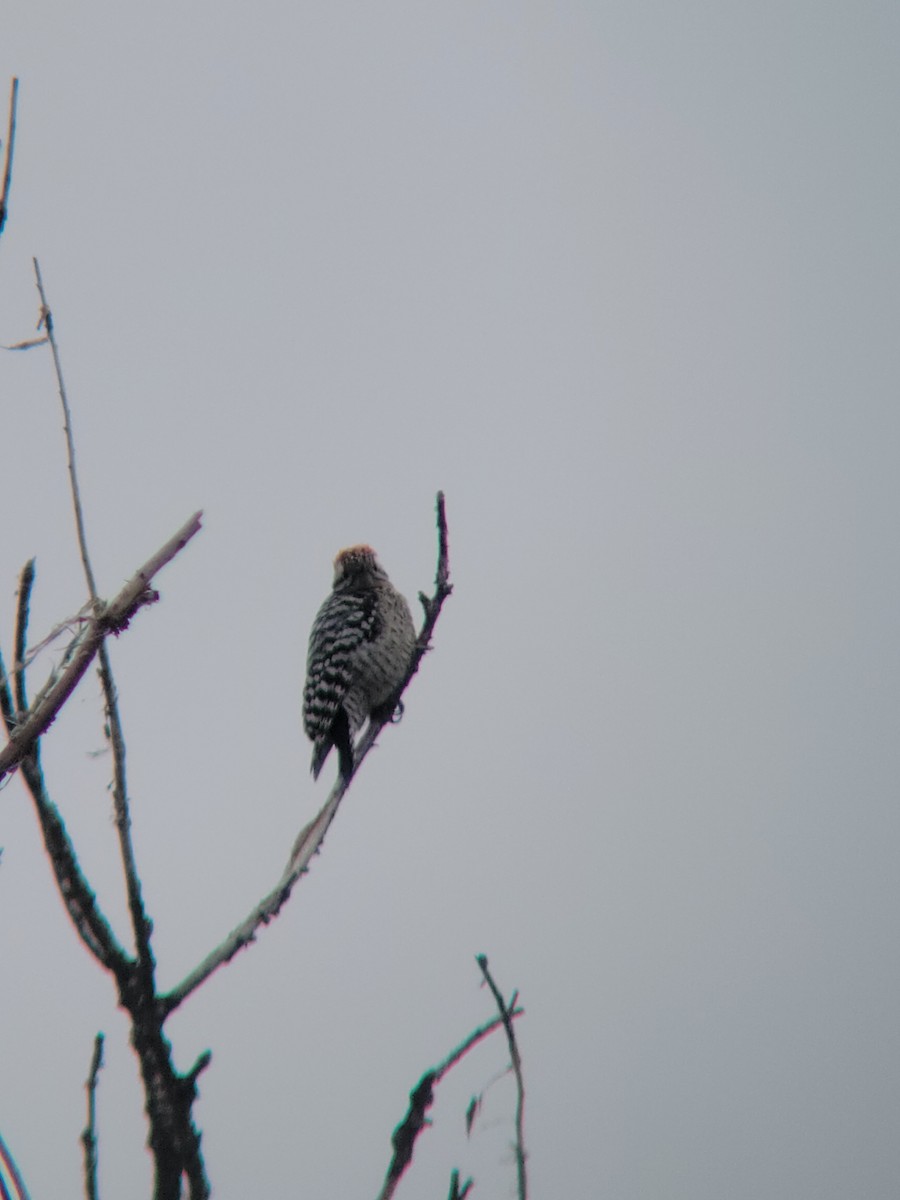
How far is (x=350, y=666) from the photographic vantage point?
8.90 meters

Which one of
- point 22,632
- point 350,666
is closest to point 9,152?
point 22,632

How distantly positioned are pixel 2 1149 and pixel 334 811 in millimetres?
1545

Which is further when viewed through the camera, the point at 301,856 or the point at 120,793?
the point at 301,856

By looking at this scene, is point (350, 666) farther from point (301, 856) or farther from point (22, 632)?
point (22, 632)

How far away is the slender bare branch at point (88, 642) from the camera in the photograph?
4.78ft

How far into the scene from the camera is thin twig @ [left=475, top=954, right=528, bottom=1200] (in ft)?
6.86

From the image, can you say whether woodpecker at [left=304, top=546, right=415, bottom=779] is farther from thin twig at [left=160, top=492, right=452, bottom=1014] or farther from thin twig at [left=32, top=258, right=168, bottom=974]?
thin twig at [left=32, top=258, right=168, bottom=974]

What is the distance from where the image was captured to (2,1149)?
1.75m

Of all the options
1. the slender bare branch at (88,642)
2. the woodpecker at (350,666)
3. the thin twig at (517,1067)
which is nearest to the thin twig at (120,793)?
the slender bare branch at (88,642)

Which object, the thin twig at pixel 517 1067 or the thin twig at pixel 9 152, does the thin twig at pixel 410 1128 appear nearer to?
the thin twig at pixel 517 1067

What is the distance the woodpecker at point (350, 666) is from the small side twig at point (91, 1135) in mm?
6573

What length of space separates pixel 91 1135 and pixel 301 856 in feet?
2.94

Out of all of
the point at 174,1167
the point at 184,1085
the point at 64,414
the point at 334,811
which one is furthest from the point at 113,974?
the point at 334,811

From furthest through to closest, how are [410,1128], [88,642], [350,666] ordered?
[350,666], [410,1128], [88,642]
